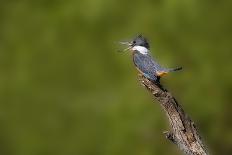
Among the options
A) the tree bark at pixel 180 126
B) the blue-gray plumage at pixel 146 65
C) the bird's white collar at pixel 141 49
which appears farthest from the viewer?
the bird's white collar at pixel 141 49

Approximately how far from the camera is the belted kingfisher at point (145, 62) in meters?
5.76

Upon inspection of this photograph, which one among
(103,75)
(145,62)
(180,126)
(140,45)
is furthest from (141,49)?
(103,75)

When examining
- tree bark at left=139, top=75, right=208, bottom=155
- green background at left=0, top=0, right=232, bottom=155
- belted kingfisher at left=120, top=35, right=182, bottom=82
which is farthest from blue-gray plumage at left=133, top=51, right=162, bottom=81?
green background at left=0, top=0, right=232, bottom=155

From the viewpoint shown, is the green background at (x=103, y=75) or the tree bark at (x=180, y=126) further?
the green background at (x=103, y=75)

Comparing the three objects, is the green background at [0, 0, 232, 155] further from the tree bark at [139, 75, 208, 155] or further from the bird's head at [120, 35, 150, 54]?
the tree bark at [139, 75, 208, 155]

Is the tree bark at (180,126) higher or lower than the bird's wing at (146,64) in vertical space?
lower

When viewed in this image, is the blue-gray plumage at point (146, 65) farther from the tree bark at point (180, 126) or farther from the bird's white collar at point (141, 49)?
the tree bark at point (180, 126)

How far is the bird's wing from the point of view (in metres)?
5.81

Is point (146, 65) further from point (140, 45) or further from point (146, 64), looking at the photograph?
point (140, 45)

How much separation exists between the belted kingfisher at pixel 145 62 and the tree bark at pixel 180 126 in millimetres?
195

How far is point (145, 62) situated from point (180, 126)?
669mm

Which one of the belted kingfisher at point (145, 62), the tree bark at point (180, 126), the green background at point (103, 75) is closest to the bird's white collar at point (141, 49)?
the belted kingfisher at point (145, 62)

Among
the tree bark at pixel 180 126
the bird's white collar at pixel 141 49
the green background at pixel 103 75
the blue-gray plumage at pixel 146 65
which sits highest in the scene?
the green background at pixel 103 75

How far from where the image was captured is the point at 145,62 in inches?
237
